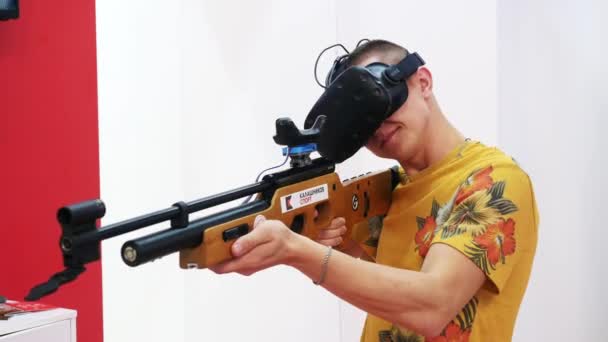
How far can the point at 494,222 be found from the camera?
4.17 ft

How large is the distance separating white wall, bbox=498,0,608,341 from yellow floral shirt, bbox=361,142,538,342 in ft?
4.84

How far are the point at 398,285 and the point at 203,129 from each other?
240 cm

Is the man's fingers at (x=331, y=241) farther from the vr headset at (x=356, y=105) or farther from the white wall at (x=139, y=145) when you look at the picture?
the white wall at (x=139, y=145)

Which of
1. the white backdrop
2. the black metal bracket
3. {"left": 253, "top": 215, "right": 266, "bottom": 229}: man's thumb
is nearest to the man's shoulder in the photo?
the black metal bracket

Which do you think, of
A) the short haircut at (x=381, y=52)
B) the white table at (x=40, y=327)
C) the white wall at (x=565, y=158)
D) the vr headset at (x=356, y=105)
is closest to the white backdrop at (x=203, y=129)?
the white wall at (x=565, y=158)

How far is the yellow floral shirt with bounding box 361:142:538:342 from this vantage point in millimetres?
1270

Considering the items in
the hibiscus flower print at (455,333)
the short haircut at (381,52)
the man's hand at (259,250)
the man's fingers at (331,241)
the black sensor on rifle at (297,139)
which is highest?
the short haircut at (381,52)

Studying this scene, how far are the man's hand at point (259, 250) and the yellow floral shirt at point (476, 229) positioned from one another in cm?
32

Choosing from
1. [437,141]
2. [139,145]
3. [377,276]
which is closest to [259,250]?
[377,276]

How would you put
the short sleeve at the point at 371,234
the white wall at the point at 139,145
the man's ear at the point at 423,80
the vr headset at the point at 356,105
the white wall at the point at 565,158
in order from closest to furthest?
1. the vr headset at the point at 356,105
2. the man's ear at the point at 423,80
3. the short sleeve at the point at 371,234
4. the white wall at the point at 565,158
5. the white wall at the point at 139,145

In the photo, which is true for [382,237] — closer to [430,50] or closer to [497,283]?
[497,283]

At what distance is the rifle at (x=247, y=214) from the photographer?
3.13 ft

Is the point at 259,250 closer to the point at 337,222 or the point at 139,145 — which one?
the point at 337,222

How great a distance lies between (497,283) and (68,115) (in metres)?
1.83
